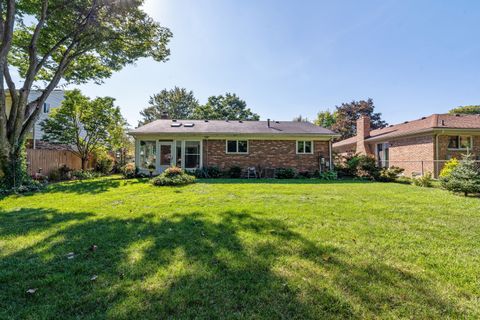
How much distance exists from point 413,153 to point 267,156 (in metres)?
9.94

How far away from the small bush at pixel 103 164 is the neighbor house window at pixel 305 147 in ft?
48.2

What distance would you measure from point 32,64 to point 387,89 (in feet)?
70.6

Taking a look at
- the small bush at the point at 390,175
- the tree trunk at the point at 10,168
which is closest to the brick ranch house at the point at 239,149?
the small bush at the point at 390,175

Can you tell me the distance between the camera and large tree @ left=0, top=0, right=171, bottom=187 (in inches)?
360

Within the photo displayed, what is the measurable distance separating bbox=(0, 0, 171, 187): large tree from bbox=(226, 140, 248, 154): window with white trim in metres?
6.55

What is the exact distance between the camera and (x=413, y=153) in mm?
15273

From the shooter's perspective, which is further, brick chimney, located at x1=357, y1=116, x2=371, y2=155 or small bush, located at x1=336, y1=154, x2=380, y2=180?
brick chimney, located at x1=357, y1=116, x2=371, y2=155

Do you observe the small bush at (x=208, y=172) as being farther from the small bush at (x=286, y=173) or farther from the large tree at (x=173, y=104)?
the large tree at (x=173, y=104)

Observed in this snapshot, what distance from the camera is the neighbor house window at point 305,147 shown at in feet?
50.3

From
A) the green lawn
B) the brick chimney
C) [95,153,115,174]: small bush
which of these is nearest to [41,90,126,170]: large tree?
[95,153,115,174]: small bush

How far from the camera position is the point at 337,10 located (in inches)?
399

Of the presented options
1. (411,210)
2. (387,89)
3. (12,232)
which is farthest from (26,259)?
(387,89)

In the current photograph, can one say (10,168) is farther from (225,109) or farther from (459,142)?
(225,109)

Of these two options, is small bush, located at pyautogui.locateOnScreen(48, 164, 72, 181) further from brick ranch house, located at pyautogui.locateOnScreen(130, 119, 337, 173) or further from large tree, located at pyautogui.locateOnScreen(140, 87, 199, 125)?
large tree, located at pyautogui.locateOnScreen(140, 87, 199, 125)
